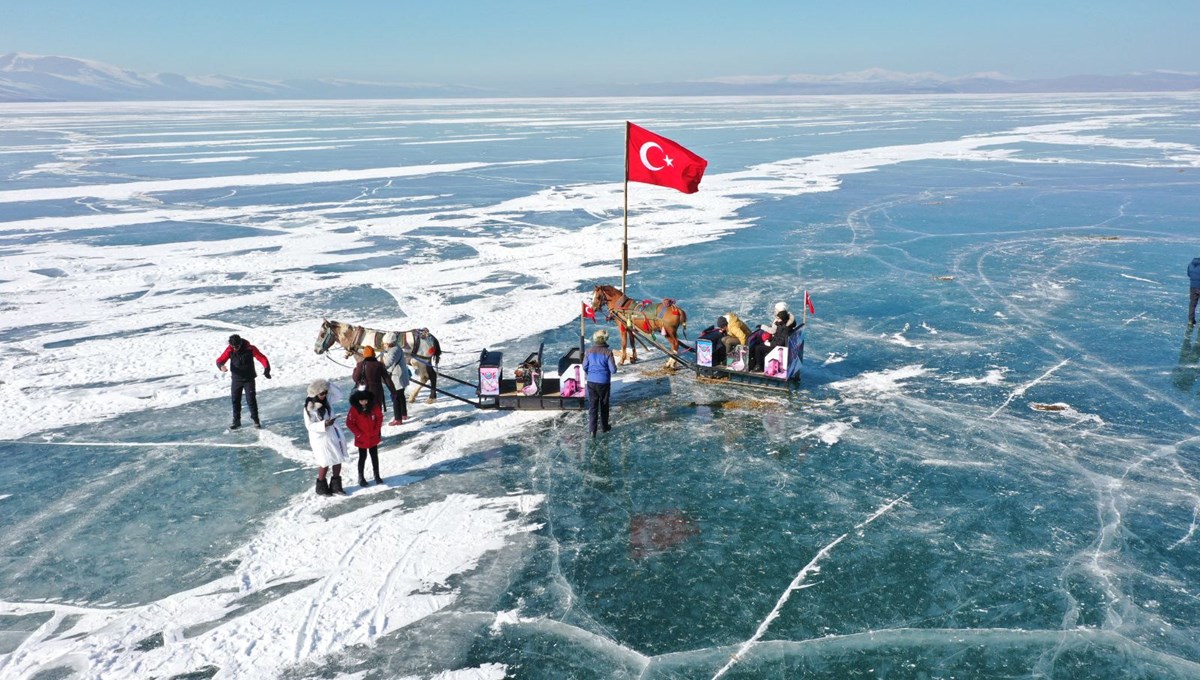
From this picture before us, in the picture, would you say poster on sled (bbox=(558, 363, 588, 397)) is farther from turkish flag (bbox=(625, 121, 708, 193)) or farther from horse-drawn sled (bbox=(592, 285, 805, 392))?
turkish flag (bbox=(625, 121, 708, 193))

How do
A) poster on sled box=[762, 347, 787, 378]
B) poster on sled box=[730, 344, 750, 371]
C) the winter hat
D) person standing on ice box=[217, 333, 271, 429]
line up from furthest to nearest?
1. poster on sled box=[730, 344, 750, 371]
2. poster on sled box=[762, 347, 787, 378]
3. person standing on ice box=[217, 333, 271, 429]
4. the winter hat

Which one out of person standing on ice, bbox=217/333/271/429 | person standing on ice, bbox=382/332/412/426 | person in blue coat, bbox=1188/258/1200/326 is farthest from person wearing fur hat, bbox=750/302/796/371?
person in blue coat, bbox=1188/258/1200/326

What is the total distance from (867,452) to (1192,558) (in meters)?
3.15

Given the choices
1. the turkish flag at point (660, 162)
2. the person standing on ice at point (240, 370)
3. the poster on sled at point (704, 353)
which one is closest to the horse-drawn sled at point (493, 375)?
the person standing on ice at point (240, 370)

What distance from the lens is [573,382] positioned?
10820 mm

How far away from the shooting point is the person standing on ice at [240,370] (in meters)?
9.87

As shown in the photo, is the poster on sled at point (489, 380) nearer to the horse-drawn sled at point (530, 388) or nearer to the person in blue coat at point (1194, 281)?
the horse-drawn sled at point (530, 388)

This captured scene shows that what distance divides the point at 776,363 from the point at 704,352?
3.42 feet

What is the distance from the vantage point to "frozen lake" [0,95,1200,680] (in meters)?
6.18

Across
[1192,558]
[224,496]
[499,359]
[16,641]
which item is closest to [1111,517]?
[1192,558]

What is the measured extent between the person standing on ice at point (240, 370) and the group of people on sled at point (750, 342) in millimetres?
6028

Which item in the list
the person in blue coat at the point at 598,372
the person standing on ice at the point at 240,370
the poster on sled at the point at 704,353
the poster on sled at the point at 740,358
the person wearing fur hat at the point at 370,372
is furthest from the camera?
the poster on sled at the point at 704,353

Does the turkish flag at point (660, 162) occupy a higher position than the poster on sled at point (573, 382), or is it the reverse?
the turkish flag at point (660, 162)

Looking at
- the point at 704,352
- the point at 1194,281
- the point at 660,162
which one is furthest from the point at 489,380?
the point at 1194,281
